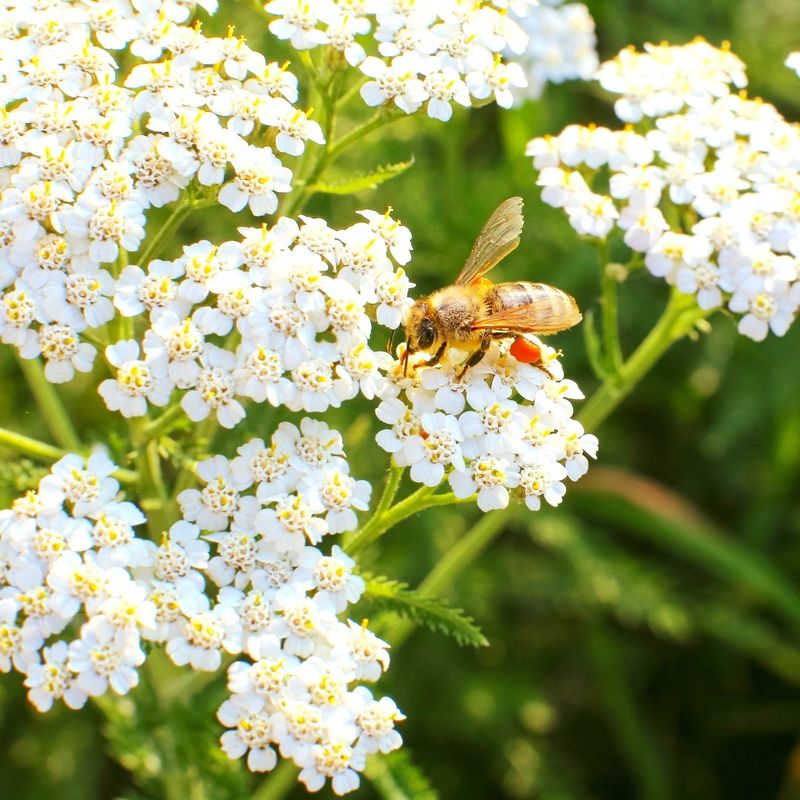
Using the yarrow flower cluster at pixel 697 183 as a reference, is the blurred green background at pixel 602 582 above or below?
below

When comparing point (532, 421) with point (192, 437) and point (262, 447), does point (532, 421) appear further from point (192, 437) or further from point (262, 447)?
point (192, 437)

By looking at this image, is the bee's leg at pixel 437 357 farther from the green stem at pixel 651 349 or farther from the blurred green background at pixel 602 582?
the blurred green background at pixel 602 582

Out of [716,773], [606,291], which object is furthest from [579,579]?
[606,291]

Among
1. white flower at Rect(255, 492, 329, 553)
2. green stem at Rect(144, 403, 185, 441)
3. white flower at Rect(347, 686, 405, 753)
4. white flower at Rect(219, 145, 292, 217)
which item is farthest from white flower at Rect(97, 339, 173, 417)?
white flower at Rect(347, 686, 405, 753)

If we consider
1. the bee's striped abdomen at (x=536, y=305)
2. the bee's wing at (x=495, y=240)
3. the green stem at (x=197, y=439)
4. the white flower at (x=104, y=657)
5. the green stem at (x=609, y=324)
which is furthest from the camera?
the green stem at (x=609, y=324)

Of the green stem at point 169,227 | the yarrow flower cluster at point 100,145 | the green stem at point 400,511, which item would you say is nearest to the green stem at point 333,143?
the yarrow flower cluster at point 100,145

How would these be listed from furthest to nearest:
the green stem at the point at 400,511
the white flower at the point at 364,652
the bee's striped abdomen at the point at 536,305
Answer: the bee's striped abdomen at the point at 536,305, the green stem at the point at 400,511, the white flower at the point at 364,652

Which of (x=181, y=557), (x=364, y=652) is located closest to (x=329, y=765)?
(x=364, y=652)
